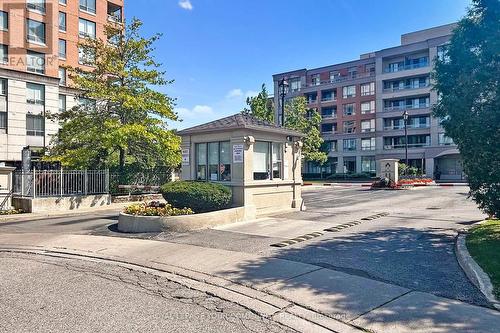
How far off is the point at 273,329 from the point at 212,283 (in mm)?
2108

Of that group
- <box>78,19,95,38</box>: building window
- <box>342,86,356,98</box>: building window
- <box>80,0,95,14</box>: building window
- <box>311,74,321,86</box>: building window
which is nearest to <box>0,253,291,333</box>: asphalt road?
<box>78,19,95,38</box>: building window

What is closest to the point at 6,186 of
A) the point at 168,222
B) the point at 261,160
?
the point at 168,222

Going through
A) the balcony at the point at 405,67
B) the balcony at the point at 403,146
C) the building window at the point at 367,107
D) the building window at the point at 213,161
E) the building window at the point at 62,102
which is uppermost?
the balcony at the point at 405,67

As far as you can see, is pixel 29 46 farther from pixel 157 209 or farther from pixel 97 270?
pixel 97 270

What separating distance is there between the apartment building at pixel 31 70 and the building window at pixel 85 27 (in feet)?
3.56

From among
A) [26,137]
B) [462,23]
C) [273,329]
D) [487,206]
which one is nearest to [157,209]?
[273,329]

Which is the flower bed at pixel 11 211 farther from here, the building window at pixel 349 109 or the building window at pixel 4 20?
the building window at pixel 349 109

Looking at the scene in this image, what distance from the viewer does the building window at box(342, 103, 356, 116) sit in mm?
67375

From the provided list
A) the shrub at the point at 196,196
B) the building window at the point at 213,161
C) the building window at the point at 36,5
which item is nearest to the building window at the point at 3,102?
the building window at the point at 36,5

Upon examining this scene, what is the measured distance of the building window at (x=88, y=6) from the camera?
40.2 m

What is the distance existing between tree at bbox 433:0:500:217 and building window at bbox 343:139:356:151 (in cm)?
5816

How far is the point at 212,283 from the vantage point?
667 centimetres

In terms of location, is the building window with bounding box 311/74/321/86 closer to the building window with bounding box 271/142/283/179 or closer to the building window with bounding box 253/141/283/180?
the building window with bounding box 271/142/283/179

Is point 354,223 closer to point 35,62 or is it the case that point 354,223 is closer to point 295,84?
point 35,62
